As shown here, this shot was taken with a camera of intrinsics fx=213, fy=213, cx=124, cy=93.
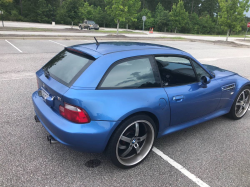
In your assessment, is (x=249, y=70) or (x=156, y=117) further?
(x=249, y=70)

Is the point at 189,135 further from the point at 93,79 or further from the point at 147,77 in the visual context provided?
the point at 93,79

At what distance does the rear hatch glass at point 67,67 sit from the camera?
2611mm

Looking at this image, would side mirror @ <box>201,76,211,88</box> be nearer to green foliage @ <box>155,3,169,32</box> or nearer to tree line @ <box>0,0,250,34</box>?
tree line @ <box>0,0,250,34</box>

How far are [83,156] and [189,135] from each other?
185 cm

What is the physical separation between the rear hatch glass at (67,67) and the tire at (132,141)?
2.73 feet

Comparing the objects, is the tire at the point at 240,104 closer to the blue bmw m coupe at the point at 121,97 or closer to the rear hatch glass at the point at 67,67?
the blue bmw m coupe at the point at 121,97

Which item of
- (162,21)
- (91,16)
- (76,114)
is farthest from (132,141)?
(91,16)

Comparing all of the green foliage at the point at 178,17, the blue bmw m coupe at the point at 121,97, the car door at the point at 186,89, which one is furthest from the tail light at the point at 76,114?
the green foliage at the point at 178,17

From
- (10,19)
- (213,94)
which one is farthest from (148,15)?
(213,94)

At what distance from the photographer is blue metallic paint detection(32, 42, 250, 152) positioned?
2.36 meters

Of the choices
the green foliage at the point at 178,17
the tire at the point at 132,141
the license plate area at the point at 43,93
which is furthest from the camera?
the green foliage at the point at 178,17

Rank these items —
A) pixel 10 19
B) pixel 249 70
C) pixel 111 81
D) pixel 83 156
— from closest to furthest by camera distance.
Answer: pixel 111 81 → pixel 83 156 → pixel 249 70 → pixel 10 19

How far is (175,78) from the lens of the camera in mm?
3154

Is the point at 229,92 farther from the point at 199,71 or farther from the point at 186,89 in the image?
the point at 186,89
